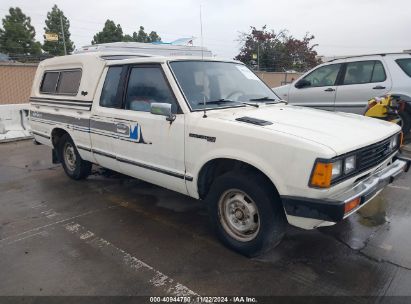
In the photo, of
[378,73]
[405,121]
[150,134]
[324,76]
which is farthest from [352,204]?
[324,76]

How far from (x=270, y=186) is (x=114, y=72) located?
2.72m

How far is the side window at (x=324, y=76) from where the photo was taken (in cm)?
768

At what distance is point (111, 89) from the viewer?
461 centimetres

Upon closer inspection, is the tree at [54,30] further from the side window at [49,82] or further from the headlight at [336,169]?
the headlight at [336,169]

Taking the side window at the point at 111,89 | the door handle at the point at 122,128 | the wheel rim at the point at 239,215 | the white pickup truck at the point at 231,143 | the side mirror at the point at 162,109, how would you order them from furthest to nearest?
the side window at the point at 111,89
the door handle at the point at 122,128
the side mirror at the point at 162,109
the wheel rim at the point at 239,215
the white pickup truck at the point at 231,143

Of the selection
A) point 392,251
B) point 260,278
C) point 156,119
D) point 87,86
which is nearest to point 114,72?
point 87,86

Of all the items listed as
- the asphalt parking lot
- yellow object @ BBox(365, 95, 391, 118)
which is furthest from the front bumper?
yellow object @ BBox(365, 95, 391, 118)

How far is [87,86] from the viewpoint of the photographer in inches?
195

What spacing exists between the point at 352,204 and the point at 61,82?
475 cm

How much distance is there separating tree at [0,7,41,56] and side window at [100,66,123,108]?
4207 centimetres

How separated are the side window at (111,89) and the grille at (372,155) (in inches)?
114

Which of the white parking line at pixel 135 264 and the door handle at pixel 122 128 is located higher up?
the door handle at pixel 122 128

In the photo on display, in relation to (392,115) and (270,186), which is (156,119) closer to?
(270,186)

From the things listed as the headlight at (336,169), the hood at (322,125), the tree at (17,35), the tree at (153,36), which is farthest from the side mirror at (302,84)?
the tree at (153,36)
